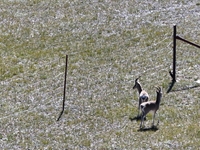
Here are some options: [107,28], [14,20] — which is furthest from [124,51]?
[14,20]

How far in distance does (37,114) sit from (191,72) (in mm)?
8465

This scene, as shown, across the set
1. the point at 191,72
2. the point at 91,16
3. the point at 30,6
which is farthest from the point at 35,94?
the point at 30,6

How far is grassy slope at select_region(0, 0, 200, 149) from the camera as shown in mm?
26172

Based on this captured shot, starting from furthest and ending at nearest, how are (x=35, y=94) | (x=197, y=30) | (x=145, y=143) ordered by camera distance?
(x=197, y=30)
(x=35, y=94)
(x=145, y=143)

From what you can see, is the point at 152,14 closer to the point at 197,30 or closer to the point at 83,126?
the point at 197,30

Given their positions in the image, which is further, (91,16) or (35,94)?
(91,16)

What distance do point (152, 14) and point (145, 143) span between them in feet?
58.3

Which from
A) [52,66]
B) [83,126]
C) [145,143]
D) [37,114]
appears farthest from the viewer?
[52,66]

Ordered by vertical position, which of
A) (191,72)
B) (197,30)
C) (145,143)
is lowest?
(145,143)

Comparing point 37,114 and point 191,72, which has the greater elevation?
point 191,72

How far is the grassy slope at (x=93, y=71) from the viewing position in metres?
26.2

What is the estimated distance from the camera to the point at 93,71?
33656mm

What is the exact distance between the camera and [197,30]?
1489 inches

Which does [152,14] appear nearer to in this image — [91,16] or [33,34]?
[91,16]
